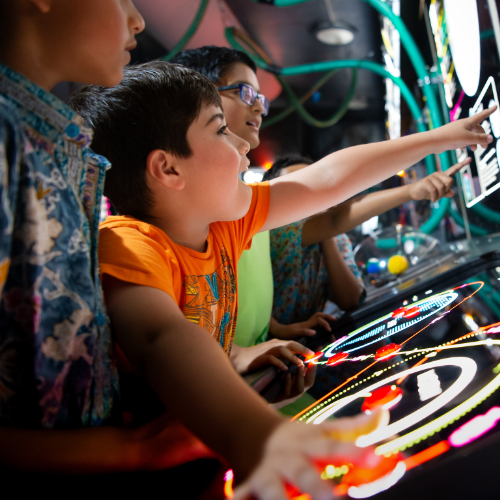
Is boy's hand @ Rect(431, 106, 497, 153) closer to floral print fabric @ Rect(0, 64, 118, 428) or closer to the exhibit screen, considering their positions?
the exhibit screen

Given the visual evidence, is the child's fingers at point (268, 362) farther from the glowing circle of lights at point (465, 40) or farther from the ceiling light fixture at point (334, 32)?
the ceiling light fixture at point (334, 32)

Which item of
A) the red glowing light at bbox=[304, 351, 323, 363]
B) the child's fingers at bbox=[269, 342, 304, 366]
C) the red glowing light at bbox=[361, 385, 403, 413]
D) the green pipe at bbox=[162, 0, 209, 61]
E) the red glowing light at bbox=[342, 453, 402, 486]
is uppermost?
the green pipe at bbox=[162, 0, 209, 61]

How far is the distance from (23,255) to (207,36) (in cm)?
245

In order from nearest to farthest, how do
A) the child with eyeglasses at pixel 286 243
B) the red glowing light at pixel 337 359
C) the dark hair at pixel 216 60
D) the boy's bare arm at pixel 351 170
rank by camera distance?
1. the red glowing light at pixel 337 359
2. the boy's bare arm at pixel 351 170
3. the child with eyeglasses at pixel 286 243
4. the dark hair at pixel 216 60

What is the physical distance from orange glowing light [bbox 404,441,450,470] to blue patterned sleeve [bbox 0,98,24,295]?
38 centimetres

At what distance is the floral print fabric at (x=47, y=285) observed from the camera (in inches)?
16.1

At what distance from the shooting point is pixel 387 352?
61 centimetres

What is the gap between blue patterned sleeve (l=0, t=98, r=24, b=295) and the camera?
36cm

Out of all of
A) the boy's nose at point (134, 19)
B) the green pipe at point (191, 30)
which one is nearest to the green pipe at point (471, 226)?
the boy's nose at point (134, 19)

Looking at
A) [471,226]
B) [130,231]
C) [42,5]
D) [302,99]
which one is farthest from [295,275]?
[302,99]

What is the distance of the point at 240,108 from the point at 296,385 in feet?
2.97

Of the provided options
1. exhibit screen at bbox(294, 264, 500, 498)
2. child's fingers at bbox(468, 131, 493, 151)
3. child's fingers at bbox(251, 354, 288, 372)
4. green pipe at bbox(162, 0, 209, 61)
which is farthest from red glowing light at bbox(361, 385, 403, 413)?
green pipe at bbox(162, 0, 209, 61)

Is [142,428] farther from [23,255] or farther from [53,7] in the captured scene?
[53,7]

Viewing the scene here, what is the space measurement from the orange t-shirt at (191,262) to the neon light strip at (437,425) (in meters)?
0.31
